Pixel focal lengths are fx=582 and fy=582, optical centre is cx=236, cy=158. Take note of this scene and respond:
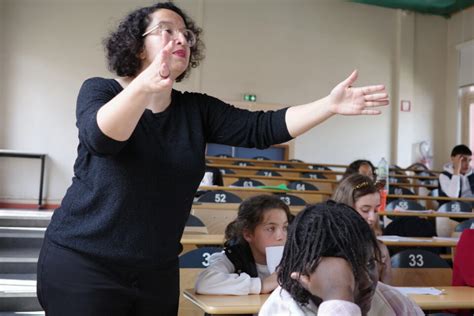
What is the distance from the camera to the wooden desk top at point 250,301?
1.81 m

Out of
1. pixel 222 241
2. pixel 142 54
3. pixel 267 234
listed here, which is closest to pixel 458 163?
pixel 222 241

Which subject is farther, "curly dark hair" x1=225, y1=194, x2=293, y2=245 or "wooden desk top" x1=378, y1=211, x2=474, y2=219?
"wooden desk top" x1=378, y1=211, x2=474, y2=219

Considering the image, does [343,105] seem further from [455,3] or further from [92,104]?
[455,3]

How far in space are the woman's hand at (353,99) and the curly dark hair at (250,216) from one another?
3.56 ft

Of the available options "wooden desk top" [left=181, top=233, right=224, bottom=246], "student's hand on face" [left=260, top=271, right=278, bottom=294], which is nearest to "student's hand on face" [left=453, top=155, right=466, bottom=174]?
"wooden desk top" [left=181, top=233, right=224, bottom=246]

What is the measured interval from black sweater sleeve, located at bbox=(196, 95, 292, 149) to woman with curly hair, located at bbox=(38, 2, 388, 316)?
1.2 inches

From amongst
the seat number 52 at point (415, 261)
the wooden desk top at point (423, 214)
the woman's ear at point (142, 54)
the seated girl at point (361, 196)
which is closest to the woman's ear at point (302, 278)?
the woman's ear at point (142, 54)

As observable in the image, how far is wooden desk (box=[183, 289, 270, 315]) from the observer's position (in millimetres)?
1792

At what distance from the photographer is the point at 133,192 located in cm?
123

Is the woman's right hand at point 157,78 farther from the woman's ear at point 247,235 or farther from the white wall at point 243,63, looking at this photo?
the white wall at point 243,63

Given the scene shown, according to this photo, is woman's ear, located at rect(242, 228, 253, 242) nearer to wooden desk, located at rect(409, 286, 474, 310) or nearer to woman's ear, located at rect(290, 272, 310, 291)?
wooden desk, located at rect(409, 286, 474, 310)

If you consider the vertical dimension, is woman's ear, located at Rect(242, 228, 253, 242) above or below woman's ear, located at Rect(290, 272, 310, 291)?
below

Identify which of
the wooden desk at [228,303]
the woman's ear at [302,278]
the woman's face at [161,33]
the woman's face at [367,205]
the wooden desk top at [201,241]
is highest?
the woman's face at [161,33]

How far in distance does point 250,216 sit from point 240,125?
97cm
